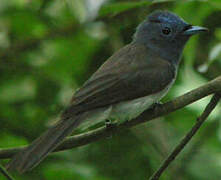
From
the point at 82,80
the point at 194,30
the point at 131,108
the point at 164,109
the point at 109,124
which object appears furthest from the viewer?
the point at 82,80

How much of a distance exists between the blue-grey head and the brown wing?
0.63 feet

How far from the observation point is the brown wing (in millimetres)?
A: 3961

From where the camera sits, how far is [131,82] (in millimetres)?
4289

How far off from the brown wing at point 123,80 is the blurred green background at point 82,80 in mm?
285

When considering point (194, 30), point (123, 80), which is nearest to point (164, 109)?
point (123, 80)

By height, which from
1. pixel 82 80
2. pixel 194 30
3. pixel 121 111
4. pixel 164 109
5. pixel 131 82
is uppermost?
→ pixel 194 30

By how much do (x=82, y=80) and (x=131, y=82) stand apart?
1.23 meters

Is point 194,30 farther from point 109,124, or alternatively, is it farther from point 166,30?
point 109,124

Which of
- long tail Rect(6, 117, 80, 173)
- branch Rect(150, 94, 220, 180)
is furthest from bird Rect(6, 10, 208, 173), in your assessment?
branch Rect(150, 94, 220, 180)

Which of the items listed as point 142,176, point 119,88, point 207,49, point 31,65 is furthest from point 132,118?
point 31,65

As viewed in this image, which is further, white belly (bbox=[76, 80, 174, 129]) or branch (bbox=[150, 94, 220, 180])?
white belly (bbox=[76, 80, 174, 129])

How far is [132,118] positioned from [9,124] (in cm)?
123

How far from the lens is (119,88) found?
4.18 metres

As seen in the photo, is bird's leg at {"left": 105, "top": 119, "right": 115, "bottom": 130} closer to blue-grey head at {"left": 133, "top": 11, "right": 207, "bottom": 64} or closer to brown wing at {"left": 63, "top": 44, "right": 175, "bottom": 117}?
brown wing at {"left": 63, "top": 44, "right": 175, "bottom": 117}
